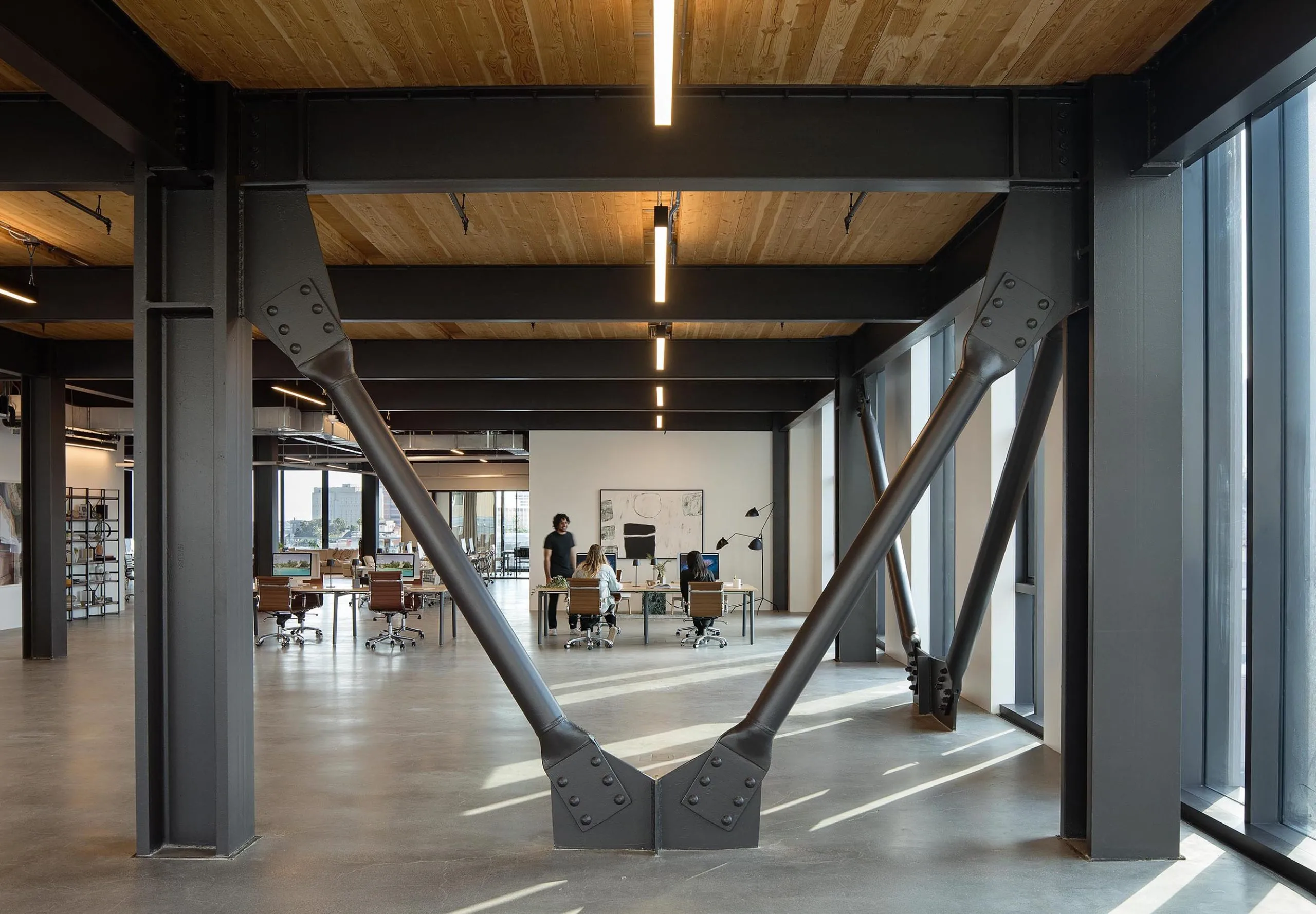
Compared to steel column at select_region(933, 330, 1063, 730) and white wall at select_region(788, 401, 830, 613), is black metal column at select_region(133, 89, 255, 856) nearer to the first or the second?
steel column at select_region(933, 330, 1063, 730)

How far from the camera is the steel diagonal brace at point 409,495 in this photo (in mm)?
4637

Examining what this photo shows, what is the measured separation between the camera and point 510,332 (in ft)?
33.0

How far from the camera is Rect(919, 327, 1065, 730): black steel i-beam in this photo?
5.01 metres

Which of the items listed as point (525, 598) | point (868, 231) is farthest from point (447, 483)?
point (868, 231)

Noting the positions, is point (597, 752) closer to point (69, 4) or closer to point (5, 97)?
point (69, 4)

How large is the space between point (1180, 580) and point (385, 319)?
5719mm

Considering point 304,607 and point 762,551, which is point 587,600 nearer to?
point 304,607

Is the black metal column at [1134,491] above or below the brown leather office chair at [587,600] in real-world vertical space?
above

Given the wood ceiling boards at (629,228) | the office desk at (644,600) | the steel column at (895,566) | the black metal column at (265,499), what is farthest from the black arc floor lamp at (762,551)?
the wood ceiling boards at (629,228)

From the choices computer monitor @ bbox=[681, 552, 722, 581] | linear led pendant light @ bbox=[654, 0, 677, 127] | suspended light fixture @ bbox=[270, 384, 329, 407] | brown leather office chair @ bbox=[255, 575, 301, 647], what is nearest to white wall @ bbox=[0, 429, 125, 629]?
suspended light fixture @ bbox=[270, 384, 329, 407]

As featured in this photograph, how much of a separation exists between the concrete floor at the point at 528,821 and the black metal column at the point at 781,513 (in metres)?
7.74

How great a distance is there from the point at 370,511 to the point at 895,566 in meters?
20.6

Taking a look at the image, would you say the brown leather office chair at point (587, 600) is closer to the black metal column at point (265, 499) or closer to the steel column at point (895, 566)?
the steel column at point (895, 566)

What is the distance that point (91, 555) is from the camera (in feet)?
56.1
